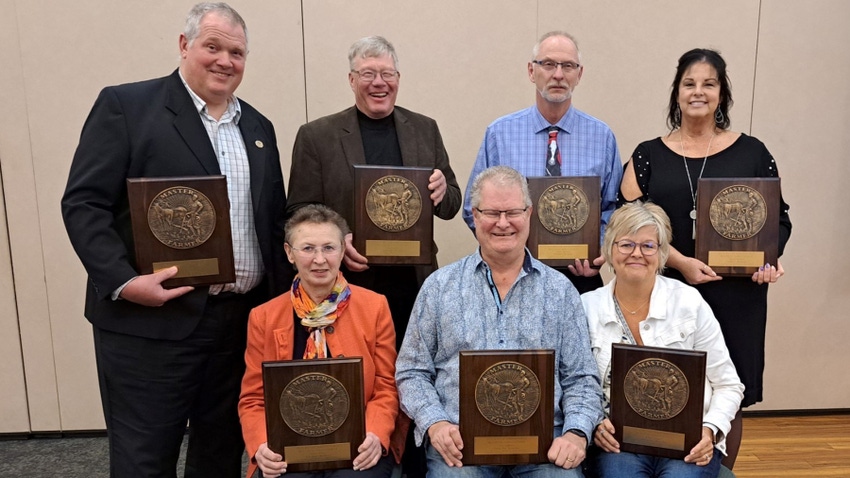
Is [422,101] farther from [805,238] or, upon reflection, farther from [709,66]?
[805,238]

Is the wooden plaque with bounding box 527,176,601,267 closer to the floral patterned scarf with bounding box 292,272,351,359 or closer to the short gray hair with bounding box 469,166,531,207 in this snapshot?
the short gray hair with bounding box 469,166,531,207

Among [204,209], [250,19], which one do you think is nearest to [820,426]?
[204,209]

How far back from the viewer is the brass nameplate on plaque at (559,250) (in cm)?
235

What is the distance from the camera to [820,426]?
402cm

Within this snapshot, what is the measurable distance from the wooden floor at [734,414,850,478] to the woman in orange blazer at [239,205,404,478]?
2358 millimetres

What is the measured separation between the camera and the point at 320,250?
2.11 meters

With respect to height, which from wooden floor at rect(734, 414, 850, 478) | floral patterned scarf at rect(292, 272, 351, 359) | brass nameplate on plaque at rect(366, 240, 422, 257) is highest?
brass nameplate on plaque at rect(366, 240, 422, 257)

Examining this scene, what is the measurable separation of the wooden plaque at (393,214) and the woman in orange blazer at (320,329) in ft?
0.51

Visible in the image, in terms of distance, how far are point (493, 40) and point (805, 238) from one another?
2621 mm

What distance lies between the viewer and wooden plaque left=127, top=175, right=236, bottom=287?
1.94 m

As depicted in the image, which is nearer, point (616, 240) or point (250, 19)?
point (616, 240)

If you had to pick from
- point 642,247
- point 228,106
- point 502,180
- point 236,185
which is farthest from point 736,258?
point 228,106

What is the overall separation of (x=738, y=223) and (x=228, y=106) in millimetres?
2136

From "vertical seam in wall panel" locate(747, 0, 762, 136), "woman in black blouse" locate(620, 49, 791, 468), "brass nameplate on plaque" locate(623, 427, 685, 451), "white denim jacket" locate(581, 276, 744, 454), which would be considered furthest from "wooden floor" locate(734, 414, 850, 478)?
"vertical seam in wall panel" locate(747, 0, 762, 136)
